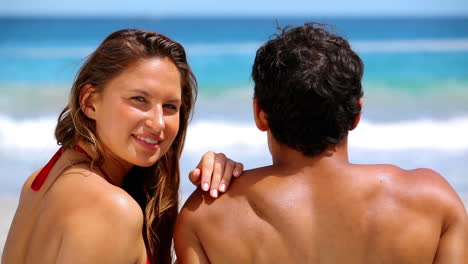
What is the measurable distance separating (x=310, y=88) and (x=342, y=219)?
0.41 m

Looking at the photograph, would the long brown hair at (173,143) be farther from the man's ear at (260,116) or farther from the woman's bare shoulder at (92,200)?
the man's ear at (260,116)

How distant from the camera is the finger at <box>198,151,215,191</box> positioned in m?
2.18

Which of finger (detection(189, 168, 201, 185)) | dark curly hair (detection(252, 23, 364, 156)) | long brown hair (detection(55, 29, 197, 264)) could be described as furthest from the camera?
long brown hair (detection(55, 29, 197, 264))

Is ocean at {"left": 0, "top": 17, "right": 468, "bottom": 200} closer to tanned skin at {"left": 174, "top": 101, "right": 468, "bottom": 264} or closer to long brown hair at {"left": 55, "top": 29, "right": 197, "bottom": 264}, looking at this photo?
long brown hair at {"left": 55, "top": 29, "right": 197, "bottom": 264}

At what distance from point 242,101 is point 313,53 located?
6.99 m

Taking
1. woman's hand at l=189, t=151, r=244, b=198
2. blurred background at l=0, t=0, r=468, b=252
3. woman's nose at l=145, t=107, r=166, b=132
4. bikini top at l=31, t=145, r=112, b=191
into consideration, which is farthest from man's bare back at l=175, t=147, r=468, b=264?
Result: blurred background at l=0, t=0, r=468, b=252

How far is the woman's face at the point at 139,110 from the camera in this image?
91.0 inches

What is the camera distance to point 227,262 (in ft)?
6.88

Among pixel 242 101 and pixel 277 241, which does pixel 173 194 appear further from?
pixel 242 101

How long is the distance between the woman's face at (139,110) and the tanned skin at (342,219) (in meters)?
0.41

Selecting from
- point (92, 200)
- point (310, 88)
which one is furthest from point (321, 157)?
point (92, 200)

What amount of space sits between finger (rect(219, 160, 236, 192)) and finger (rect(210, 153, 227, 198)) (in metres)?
0.01

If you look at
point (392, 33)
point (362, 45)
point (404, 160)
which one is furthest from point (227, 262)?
point (392, 33)

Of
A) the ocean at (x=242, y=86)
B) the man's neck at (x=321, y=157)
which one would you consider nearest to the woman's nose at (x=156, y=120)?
the man's neck at (x=321, y=157)
